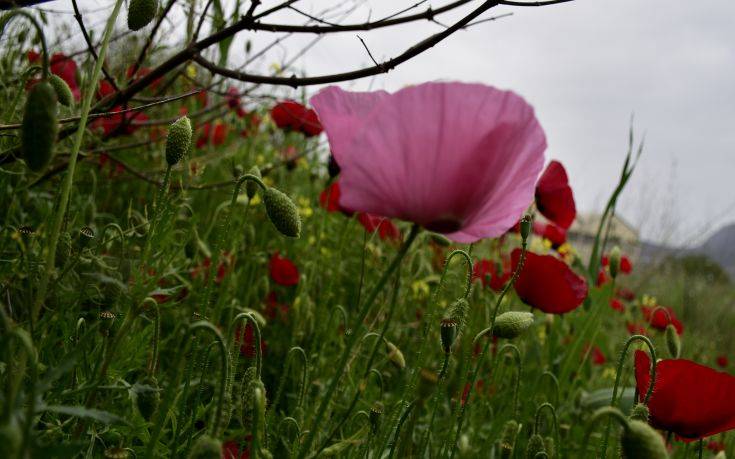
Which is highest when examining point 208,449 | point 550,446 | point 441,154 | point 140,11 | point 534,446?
point 140,11

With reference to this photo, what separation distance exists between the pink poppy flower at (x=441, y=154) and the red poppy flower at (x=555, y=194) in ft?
2.59

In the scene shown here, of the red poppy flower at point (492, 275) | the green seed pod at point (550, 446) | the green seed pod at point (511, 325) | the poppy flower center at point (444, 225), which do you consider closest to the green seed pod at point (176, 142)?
the poppy flower center at point (444, 225)

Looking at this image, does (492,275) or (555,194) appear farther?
(492,275)

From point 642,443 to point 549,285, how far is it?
2.09 feet

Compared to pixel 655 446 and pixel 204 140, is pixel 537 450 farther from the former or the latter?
pixel 204 140

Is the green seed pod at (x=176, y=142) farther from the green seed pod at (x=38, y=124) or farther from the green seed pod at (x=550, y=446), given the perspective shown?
the green seed pod at (x=550, y=446)

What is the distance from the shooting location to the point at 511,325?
0.86m

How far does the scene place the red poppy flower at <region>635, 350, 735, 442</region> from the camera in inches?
33.2

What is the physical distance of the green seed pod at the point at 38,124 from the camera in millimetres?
485

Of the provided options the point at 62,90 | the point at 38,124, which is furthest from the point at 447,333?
the point at 62,90

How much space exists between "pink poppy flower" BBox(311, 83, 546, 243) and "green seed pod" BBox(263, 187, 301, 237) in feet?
0.50

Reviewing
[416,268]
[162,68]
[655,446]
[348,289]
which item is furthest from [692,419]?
[348,289]

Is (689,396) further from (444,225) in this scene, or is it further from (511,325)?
(444,225)

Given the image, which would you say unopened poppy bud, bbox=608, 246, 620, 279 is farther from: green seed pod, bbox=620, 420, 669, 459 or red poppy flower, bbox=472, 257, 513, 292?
green seed pod, bbox=620, 420, 669, 459
